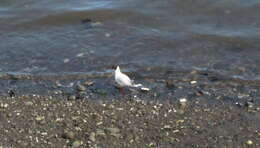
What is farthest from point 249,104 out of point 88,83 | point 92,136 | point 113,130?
point 88,83

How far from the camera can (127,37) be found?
1117 centimetres

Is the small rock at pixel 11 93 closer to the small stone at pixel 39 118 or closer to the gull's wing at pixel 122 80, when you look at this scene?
the small stone at pixel 39 118

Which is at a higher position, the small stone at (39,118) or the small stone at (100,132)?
the small stone at (39,118)

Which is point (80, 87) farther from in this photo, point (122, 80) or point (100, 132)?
point (100, 132)

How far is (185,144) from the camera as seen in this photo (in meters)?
7.00

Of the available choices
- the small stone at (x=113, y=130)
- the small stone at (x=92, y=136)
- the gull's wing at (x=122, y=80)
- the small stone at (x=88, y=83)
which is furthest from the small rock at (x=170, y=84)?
the small stone at (x=92, y=136)

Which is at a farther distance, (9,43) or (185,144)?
(9,43)

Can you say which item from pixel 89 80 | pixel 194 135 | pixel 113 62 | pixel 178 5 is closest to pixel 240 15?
pixel 178 5

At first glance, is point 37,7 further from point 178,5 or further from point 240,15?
point 240,15

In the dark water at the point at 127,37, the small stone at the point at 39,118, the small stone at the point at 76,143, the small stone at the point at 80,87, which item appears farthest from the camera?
the dark water at the point at 127,37


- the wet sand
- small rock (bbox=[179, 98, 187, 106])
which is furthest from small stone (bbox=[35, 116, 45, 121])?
small rock (bbox=[179, 98, 187, 106])

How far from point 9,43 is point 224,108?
4986 mm

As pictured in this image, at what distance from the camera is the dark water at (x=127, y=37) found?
9.88 metres

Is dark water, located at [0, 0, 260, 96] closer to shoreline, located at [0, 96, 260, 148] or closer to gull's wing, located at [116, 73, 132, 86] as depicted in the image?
gull's wing, located at [116, 73, 132, 86]
